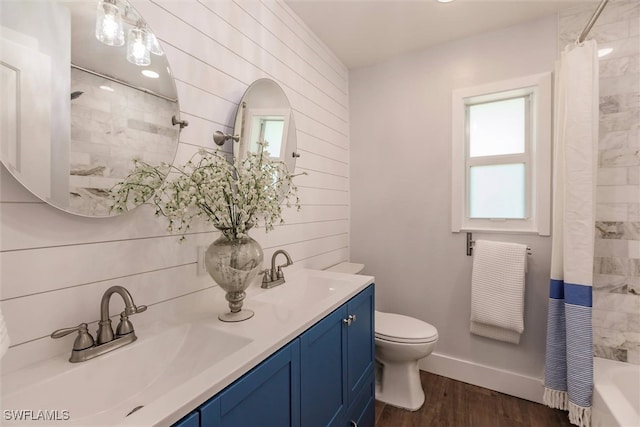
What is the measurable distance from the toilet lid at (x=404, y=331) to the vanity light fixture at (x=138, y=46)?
1.89 metres

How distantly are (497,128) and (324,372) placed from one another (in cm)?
213

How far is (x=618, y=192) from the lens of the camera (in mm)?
1723

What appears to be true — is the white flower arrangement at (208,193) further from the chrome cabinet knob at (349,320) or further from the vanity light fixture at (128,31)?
the chrome cabinet knob at (349,320)

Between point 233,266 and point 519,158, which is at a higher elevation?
point 519,158

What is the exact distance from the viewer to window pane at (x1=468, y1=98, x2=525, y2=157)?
6.88 ft

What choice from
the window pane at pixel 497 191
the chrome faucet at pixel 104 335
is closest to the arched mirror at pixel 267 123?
the chrome faucet at pixel 104 335

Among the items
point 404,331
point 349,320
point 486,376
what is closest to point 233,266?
point 349,320

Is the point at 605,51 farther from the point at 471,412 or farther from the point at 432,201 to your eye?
the point at 471,412

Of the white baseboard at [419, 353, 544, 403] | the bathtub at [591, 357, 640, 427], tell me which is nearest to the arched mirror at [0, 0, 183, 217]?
the bathtub at [591, 357, 640, 427]

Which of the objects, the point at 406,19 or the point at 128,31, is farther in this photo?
the point at 406,19

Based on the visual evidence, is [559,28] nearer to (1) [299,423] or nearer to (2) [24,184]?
(1) [299,423]

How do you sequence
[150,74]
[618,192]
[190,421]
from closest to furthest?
[190,421] → [150,74] → [618,192]

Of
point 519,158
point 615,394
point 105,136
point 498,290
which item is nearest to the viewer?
point 105,136

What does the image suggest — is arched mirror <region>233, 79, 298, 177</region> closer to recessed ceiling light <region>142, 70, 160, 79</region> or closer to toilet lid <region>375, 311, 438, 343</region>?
recessed ceiling light <region>142, 70, 160, 79</region>
